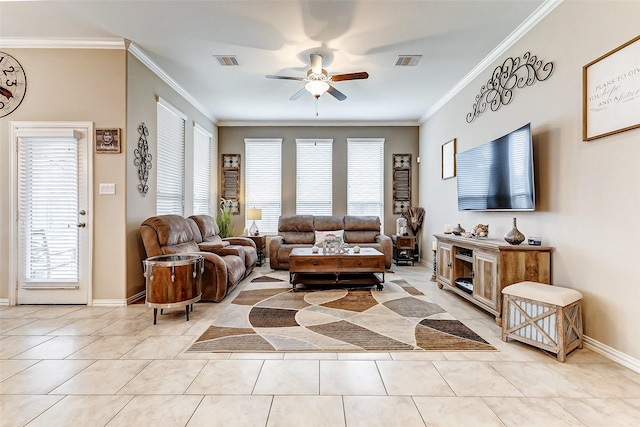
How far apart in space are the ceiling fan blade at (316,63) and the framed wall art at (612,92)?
2559mm

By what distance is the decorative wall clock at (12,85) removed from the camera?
348 centimetres

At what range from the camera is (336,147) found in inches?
267

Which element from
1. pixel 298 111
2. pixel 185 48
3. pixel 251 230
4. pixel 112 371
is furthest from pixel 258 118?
pixel 112 371

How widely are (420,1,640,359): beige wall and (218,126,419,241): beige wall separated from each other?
3.33 metres

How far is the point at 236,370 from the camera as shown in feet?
6.93

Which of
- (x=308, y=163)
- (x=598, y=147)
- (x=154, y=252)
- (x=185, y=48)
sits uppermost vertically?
(x=185, y=48)

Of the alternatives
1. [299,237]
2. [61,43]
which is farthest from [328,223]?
[61,43]

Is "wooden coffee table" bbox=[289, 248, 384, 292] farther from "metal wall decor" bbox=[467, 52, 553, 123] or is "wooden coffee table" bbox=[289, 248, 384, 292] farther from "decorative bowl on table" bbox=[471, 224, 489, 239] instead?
"metal wall decor" bbox=[467, 52, 553, 123]

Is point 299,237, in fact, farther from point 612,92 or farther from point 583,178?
point 612,92

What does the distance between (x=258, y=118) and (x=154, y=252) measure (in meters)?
3.92

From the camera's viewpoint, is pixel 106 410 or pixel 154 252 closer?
pixel 106 410

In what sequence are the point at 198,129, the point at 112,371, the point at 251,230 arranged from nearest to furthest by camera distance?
the point at 112,371, the point at 198,129, the point at 251,230

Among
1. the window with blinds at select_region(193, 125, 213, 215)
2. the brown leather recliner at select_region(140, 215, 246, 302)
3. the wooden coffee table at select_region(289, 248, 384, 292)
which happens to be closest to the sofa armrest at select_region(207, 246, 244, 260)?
the brown leather recliner at select_region(140, 215, 246, 302)

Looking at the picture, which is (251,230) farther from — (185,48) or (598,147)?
(598,147)
